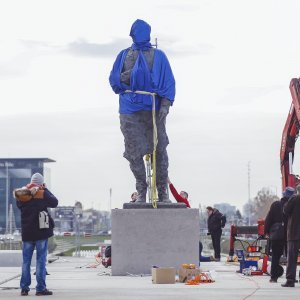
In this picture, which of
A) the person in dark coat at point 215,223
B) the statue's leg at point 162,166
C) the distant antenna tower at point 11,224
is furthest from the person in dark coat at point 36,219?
the distant antenna tower at point 11,224

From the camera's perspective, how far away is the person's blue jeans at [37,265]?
1573cm

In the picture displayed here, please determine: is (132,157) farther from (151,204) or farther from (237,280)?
(237,280)

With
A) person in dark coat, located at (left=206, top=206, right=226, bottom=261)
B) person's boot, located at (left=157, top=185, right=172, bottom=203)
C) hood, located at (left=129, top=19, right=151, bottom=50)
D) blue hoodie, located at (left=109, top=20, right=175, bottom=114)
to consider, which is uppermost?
hood, located at (left=129, top=19, right=151, bottom=50)

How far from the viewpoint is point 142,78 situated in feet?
63.4

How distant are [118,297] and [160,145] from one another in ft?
17.9

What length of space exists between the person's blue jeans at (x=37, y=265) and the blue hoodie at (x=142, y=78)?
415 centimetres

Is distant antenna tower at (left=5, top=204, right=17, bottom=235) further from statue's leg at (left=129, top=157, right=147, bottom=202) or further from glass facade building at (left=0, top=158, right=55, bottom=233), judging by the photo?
glass facade building at (left=0, top=158, right=55, bottom=233)

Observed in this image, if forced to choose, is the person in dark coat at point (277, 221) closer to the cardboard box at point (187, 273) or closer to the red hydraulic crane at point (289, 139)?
the cardboard box at point (187, 273)

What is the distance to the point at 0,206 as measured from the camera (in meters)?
→ 187

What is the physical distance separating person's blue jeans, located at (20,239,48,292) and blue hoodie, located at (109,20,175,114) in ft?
13.6

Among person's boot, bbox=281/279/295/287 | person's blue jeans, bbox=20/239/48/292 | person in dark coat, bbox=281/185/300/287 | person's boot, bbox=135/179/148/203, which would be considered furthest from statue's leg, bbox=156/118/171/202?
person's blue jeans, bbox=20/239/48/292

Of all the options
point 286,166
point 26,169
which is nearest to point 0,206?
point 26,169

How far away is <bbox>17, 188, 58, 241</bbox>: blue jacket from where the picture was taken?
15969 mm

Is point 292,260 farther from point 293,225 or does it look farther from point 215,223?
point 215,223
